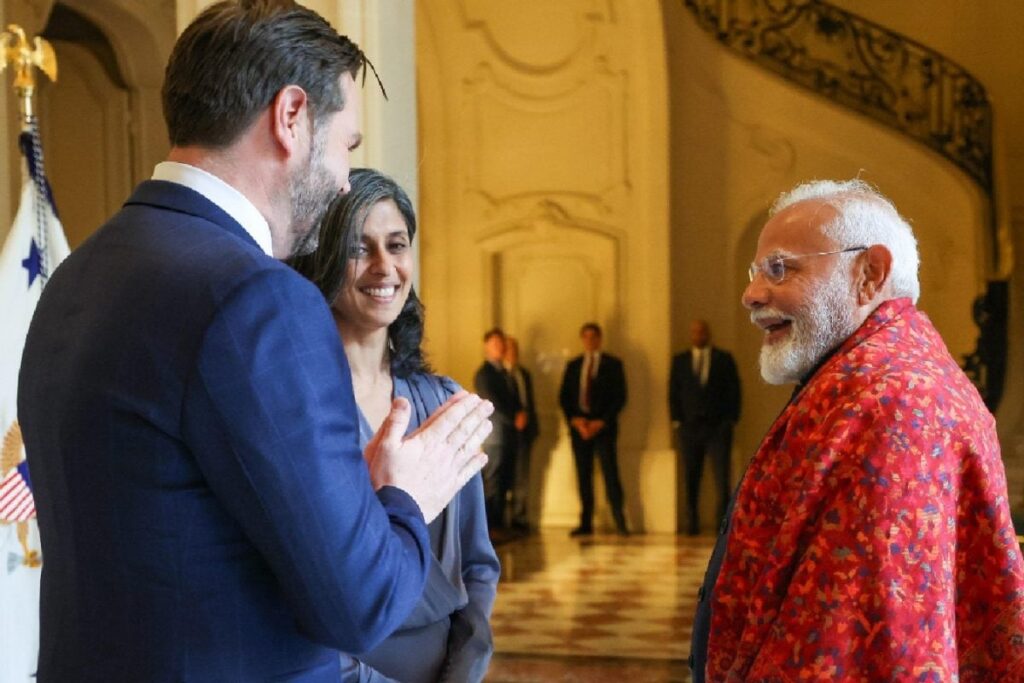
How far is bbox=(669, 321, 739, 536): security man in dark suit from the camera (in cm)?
1125

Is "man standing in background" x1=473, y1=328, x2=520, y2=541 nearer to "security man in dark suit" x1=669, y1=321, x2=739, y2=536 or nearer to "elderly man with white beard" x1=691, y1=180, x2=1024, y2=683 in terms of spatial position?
"security man in dark suit" x1=669, y1=321, x2=739, y2=536

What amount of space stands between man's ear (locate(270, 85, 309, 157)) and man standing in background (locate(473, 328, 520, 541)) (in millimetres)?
9545

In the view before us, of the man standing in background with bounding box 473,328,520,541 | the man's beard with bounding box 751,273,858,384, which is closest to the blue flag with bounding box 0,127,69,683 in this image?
the man's beard with bounding box 751,273,858,384

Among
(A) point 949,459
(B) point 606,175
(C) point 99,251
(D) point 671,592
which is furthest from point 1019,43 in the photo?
(C) point 99,251

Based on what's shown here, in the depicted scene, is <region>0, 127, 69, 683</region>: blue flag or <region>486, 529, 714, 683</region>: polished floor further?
<region>486, 529, 714, 683</region>: polished floor

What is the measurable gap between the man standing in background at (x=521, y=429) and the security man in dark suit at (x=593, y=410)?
0.30 metres

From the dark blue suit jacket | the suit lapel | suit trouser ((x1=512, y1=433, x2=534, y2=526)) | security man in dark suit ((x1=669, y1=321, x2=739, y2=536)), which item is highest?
the suit lapel

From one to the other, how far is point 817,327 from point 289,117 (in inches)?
46.9

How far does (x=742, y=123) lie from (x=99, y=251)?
10.8m

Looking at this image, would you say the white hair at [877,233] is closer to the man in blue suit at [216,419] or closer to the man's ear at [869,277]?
the man's ear at [869,277]

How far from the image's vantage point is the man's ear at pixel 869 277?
2.40 m

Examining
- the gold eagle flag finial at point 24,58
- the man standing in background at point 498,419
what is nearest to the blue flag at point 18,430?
the gold eagle flag finial at point 24,58

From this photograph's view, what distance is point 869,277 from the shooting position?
7.89 ft

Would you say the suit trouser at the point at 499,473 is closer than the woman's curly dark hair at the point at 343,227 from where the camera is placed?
No
